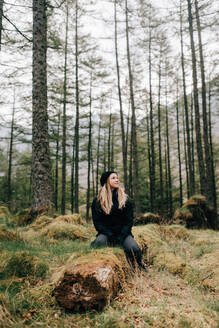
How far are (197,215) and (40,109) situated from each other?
23.9 feet

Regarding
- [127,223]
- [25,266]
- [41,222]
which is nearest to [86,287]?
[25,266]

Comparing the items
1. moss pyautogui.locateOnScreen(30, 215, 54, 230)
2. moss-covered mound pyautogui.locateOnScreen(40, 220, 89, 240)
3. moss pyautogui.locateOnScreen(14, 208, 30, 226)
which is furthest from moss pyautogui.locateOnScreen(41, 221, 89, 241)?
moss pyautogui.locateOnScreen(14, 208, 30, 226)

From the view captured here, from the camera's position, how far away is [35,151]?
677 centimetres

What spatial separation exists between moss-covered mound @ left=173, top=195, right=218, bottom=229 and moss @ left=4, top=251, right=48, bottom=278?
7.13 metres

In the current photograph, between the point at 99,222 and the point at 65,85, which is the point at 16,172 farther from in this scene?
the point at 99,222

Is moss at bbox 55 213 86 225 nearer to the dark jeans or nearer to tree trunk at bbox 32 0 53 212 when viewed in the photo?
tree trunk at bbox 32 0 53 212

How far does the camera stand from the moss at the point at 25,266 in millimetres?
2857

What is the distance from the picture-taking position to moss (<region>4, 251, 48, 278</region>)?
286 centimetres

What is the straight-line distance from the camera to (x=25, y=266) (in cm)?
295

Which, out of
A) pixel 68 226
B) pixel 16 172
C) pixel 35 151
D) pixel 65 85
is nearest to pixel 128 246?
pixel 68 226

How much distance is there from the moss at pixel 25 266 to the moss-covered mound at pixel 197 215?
7133mm

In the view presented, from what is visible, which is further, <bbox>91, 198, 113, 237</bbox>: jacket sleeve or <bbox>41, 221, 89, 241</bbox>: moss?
<bbox>41, 221, 89, 241</bbox>: moss

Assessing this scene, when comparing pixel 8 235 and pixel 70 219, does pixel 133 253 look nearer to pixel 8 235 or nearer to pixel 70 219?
pixel 8 235

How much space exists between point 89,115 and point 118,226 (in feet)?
40.6
